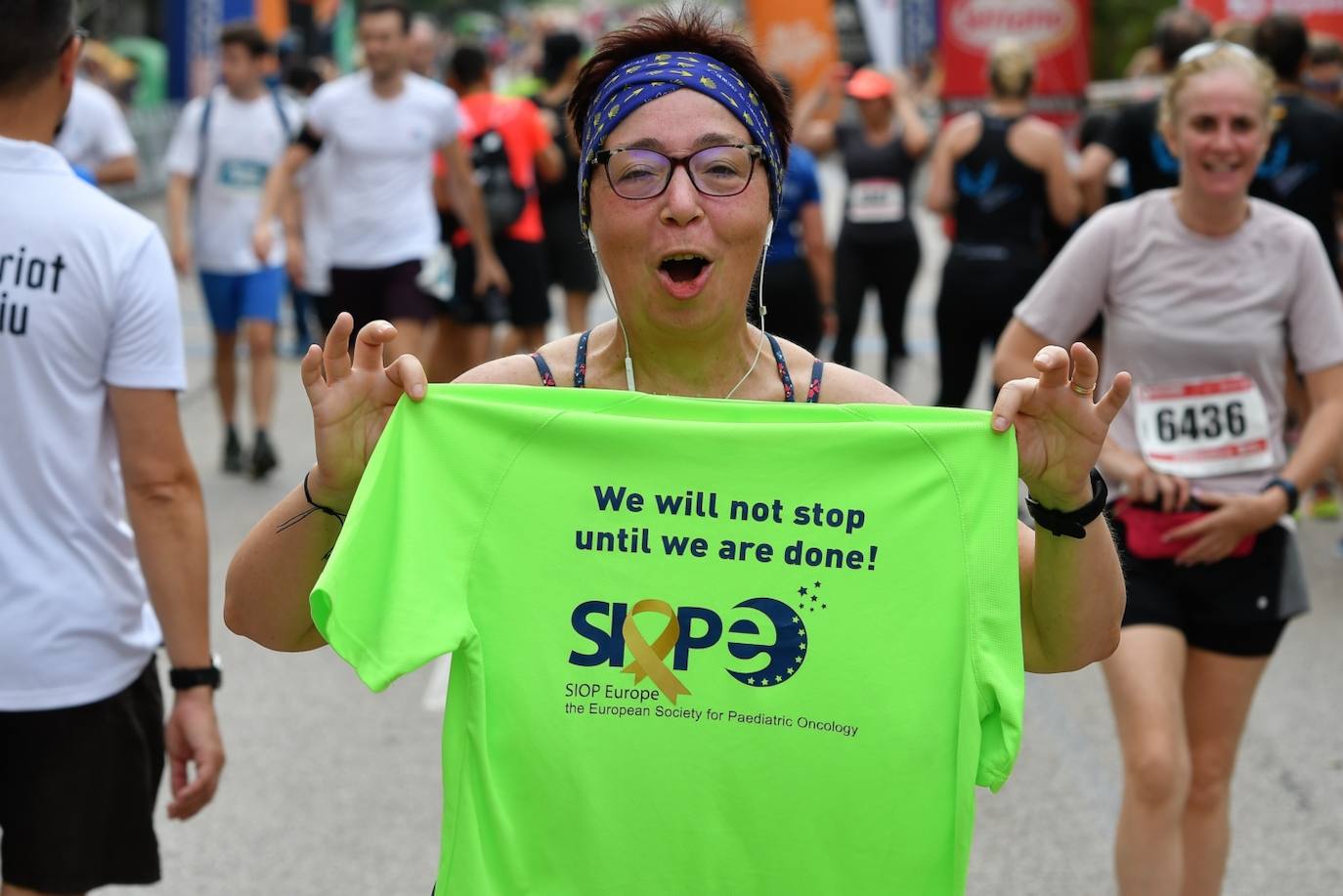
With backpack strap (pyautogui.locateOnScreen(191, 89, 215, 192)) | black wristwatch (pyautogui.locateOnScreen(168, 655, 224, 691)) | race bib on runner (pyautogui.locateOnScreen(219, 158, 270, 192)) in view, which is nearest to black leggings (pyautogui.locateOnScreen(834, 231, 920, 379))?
race bib on runner (pyautogui.locateOnScreen(219, 158, 270, 192))

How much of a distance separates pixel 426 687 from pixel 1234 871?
9.77ft

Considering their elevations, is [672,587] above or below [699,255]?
below

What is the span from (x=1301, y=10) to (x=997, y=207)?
396 cm

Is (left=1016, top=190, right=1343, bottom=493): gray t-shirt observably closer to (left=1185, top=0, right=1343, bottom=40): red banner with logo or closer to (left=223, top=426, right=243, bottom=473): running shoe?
(left=223, top=426, right=243, bottom=473): running shoe

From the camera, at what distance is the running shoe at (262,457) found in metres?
10.0

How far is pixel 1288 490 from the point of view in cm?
420

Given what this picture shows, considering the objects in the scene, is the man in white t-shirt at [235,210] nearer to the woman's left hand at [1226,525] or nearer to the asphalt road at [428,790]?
the asphalt road at [428,790]

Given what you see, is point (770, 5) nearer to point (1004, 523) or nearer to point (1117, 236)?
point (1117, 236)

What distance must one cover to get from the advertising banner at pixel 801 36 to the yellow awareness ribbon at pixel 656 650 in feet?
43.7

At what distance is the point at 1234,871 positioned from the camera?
16.9 feet

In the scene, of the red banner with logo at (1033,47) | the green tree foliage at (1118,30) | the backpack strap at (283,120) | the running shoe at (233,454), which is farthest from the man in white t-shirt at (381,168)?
the green tree foliage at (1118,30)

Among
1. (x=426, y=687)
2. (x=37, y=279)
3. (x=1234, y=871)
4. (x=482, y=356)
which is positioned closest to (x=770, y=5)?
(x=482, y=356)

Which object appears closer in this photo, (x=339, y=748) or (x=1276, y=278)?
(x=1276, y=278)

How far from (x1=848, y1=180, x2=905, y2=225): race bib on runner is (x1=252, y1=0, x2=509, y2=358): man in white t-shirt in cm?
230
